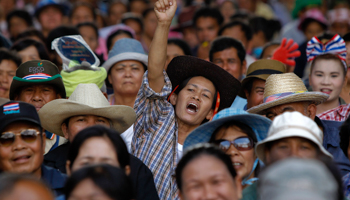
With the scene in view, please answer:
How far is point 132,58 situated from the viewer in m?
5.98

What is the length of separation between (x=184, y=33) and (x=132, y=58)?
12.9 ft

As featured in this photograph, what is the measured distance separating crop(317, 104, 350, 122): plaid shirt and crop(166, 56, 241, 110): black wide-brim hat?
111 cm

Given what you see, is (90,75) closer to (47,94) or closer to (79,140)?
(47,94)

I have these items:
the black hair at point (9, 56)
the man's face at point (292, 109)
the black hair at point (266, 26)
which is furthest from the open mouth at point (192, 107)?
the black hair at point (266, 26)

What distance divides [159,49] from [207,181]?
1702mm

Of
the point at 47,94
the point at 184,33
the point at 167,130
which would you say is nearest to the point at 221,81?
the point at 167,130

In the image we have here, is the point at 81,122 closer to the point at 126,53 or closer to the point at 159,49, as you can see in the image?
the point at 159,49

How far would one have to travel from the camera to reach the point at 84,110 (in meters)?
4.48

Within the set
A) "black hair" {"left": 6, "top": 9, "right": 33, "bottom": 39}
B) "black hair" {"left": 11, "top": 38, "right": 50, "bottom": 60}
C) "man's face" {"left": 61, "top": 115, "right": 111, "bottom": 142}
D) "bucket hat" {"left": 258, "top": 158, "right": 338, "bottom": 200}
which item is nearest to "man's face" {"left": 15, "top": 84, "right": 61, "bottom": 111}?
"man's face" {"left": 61, "top": 115, "right": 111, "bottom": 142}

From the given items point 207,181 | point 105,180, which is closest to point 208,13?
point 207,181

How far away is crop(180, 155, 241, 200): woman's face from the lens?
310 cm

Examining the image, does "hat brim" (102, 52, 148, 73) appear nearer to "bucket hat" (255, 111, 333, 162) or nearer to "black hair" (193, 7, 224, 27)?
"bucket hat" (255, 111, 333, 162)

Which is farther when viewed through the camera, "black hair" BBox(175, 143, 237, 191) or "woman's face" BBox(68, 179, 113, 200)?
"black hair" BBox(175, 143, 237, 191)

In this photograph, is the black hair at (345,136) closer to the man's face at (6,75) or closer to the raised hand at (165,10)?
the raised hand at (165,10)
